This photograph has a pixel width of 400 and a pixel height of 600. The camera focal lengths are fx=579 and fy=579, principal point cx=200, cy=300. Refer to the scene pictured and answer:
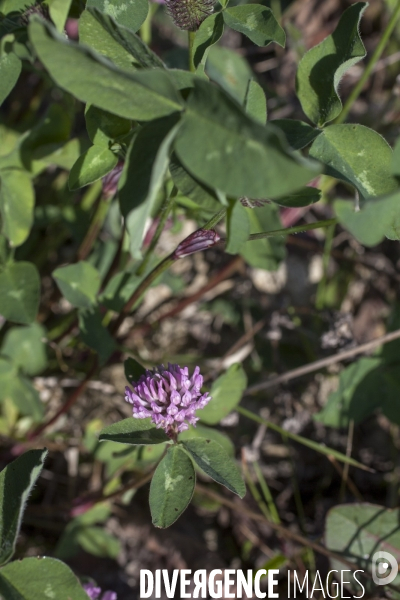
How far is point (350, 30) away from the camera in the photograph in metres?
1.42

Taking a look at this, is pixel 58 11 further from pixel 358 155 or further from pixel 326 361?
pixel 326 361

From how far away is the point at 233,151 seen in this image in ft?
3.19

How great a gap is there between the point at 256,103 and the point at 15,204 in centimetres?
105

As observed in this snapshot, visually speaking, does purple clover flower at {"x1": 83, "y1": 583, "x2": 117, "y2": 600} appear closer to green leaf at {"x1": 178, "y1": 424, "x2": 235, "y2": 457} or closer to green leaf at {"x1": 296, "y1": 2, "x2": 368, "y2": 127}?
green leaf at {"x1": 178, "y1": 424, "x2": 235, "y2": 457}

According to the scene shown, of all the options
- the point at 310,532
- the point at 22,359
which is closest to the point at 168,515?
the point at 22,359

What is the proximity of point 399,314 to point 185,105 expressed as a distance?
173 cm

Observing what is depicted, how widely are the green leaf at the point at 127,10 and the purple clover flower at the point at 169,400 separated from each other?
893 mm

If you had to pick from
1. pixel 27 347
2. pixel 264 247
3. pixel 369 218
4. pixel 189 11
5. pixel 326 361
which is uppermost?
pixel 189 11

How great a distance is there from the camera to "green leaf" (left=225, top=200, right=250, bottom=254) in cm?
119

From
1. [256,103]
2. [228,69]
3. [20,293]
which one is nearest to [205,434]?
[20,293]

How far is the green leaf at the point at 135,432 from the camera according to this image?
4.52 ft

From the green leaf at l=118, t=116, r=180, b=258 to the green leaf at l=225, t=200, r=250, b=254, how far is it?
16 cm

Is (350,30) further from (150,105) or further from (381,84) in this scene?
(381,84)

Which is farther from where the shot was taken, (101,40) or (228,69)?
(228,69)
